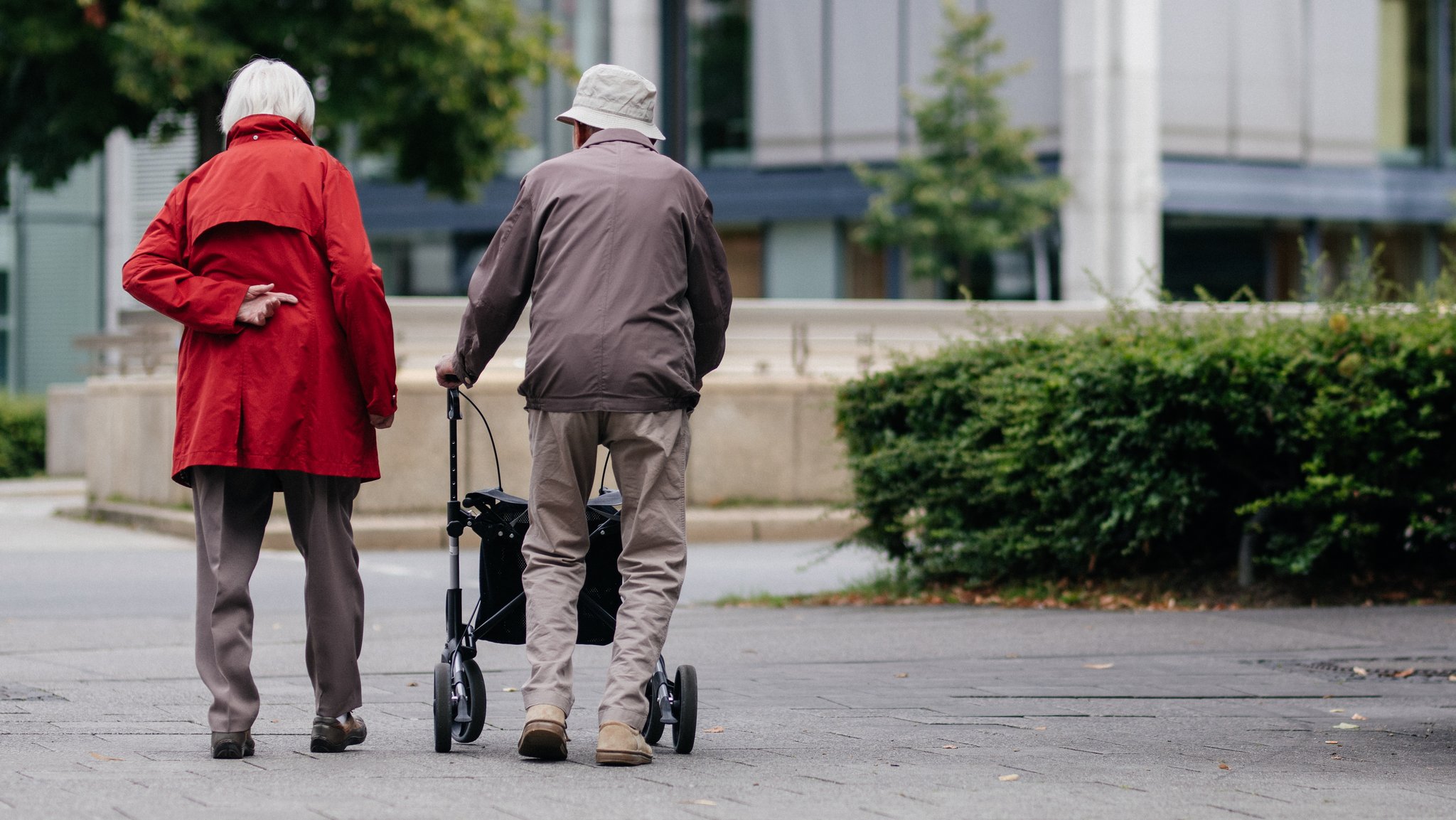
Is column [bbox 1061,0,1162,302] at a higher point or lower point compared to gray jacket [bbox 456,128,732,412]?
higher

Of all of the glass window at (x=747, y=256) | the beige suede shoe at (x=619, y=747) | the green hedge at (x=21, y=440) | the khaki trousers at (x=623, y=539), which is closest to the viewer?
the beige suede shoe at (x=619, y=747)

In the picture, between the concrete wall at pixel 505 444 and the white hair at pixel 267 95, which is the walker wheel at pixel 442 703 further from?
the concrete wall at pixel 505 444

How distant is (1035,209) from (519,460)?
16.3 m

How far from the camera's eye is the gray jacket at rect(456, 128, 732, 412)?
4.71 m

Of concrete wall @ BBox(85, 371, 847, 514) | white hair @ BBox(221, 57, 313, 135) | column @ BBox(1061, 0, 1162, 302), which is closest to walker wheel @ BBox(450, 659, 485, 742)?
white hair @ BBox(221, 57, 313, 135)

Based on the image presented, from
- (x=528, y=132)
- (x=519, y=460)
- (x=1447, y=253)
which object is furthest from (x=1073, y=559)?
(x=528, y=132)

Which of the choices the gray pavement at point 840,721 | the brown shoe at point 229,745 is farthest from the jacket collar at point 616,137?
the brown shoe at point 229,745

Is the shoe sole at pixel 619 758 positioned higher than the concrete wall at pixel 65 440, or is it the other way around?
the concrete wall at pixel 65 440

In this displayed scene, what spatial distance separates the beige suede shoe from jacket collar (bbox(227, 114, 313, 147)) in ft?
5.71

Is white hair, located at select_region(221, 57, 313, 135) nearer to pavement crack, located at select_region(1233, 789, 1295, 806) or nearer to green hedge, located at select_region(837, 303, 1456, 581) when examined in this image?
pavement crack, located at select_region(1233, 789, 1295, 806)

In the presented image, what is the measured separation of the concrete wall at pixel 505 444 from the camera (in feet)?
43.4

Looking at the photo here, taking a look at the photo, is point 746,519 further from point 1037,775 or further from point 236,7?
point 1037,775

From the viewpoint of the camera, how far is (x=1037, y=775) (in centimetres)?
469

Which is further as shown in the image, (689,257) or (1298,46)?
(1298,46)
